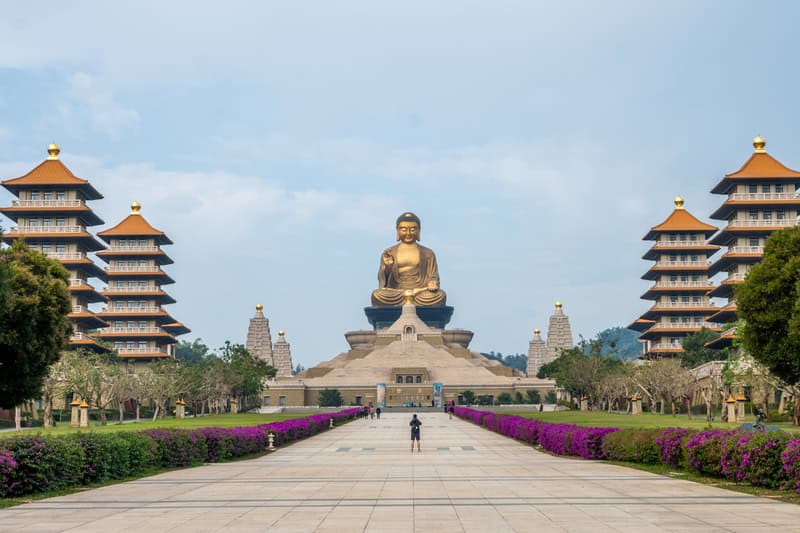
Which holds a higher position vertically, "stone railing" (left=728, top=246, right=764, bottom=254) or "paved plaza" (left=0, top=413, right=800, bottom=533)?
"stone railing" (left=728, top=246, right=764, bottom=254)

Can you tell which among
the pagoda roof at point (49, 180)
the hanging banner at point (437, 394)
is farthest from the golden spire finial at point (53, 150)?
the hanging banner at point (437, 394)

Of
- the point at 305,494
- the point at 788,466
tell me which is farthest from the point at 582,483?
the point at 305,494

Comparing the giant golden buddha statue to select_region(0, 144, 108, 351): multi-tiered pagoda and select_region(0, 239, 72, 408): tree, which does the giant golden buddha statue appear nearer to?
select_region(0, 144, 108, 351): multi-tiered pagoda

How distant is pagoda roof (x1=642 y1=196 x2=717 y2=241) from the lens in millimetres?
96188

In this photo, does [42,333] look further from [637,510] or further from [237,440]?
[637,510]

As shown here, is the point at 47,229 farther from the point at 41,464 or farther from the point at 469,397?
the point at 41,464

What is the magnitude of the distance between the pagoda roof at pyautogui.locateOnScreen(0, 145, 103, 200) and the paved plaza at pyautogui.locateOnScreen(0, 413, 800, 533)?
213ft

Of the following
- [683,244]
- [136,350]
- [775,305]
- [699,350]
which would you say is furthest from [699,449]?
[136,350]

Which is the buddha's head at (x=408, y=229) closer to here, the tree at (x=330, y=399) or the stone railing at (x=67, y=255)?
the tree at (x=330, y=399)

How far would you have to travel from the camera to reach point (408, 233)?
12962 centimetres

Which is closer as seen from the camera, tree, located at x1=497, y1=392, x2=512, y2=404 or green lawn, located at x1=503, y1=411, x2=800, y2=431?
green lawn, located at x1=503, y1=411, x2=800, y2=431

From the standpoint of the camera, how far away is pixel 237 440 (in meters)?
32.7

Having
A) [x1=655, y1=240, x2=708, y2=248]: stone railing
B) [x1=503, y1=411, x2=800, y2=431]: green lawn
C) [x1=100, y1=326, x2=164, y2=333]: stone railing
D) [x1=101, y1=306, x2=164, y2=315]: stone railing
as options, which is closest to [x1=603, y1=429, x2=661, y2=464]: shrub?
[x1=503, y1=411, x2=800, y2=431]: green lawn

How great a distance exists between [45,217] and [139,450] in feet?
227
